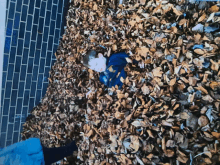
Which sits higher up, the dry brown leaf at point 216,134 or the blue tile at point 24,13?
the blue tile at point 24,13

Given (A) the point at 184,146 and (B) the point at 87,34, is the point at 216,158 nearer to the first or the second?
(A) the point at 184,146

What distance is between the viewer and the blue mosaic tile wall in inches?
60.2

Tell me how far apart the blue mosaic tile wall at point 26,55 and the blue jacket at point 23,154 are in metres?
0.69

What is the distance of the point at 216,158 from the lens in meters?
0.82

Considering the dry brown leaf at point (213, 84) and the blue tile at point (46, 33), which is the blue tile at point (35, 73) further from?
the dry brown leaf at point (213, 84)

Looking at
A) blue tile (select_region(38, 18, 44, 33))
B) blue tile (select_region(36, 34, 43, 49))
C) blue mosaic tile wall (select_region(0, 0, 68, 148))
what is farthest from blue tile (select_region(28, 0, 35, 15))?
blue tile (select_region(36, 34, 43, 49))

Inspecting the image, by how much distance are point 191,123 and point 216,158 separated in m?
0.19

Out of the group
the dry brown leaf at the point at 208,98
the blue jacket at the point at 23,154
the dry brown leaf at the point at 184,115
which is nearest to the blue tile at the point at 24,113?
the blue jacket at the point at 23,154

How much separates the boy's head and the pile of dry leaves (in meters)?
0.09

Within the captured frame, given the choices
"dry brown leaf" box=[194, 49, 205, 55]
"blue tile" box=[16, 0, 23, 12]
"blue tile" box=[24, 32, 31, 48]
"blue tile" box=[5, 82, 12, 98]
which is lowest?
"blue tile" box=[5, 82, 12, 98]

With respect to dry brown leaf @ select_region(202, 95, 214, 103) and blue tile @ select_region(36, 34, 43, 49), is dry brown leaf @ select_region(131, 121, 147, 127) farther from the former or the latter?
blue tile @ select_region(36, 34, 43, 49)

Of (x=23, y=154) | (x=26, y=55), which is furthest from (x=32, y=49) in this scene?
(x=23, y=154)

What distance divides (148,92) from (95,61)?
0.51 meters

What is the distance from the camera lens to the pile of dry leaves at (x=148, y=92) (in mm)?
917
